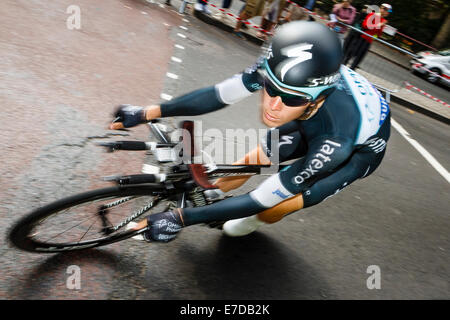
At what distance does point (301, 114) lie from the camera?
202 cm

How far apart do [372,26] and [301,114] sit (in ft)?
27.3

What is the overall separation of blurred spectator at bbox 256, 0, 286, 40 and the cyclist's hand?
9193 millimetres

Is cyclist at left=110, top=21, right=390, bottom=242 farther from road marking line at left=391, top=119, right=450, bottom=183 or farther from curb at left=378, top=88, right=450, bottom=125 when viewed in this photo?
curb at left=378, top=88, right=450, bottom=125

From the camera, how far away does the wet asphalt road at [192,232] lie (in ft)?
8.07

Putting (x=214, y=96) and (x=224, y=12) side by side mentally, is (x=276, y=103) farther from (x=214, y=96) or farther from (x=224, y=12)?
(x=224, y=12)

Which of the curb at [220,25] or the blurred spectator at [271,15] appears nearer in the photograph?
the blurred spectator at [271,15]

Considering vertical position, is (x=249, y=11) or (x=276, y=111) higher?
(x=276, y=111)

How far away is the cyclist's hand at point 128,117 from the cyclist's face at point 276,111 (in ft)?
2.55

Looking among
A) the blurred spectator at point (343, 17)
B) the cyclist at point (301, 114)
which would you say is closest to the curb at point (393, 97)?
the blurred spectator at point (343, 17)

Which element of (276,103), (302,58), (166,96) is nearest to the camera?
(302,58)

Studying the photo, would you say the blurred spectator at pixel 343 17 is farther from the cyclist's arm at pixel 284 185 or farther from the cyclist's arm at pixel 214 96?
the cyclist's arm at pixel 284 185

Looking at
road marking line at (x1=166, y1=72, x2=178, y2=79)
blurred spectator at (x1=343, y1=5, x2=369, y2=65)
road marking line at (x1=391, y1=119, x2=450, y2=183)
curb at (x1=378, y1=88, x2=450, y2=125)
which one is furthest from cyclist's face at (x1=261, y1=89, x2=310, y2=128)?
curb at (x1=378, y1=88, x2=450, y2=125)

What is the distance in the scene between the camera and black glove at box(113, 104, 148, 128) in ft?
7.07

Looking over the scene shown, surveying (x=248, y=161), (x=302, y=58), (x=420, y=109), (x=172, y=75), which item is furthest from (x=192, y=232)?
→ (x=420, y=109)
